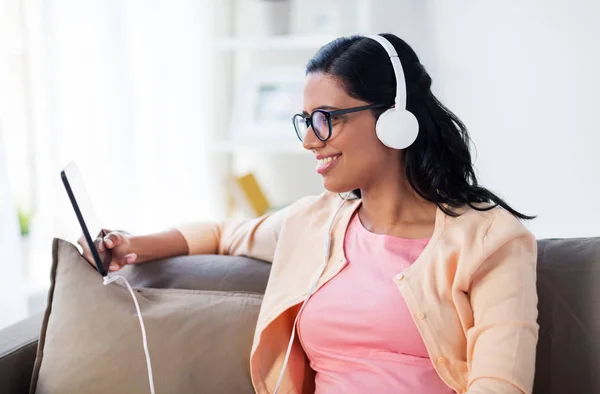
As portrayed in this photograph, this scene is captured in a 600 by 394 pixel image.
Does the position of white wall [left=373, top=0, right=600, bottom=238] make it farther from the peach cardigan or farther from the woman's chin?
the woman's chin

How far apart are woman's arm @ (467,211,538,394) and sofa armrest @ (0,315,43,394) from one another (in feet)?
2.77

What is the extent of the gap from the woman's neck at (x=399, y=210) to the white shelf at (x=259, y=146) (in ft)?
4.35

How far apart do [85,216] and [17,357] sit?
0.34 meters

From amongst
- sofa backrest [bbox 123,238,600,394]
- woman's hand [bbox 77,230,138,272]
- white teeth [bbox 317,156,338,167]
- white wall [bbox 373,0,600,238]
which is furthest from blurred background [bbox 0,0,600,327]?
white teeth [bbox 317,156,338,167]

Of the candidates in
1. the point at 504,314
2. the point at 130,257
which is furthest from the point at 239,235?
the point at 504,314

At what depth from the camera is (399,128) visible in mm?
1321

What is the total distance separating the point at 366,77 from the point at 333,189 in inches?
8.4

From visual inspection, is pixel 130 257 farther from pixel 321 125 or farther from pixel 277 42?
pixel 277 42

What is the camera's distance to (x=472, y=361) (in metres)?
1.23

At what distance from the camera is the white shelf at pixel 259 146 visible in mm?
2801

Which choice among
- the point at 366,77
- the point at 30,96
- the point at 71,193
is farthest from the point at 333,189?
the point at 30,96

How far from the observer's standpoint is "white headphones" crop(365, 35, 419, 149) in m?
1.32

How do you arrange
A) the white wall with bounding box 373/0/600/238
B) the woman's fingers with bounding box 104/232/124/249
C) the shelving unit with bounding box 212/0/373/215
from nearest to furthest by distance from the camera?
1. the woman's fingers with bounding box 104/232/124/249
2. the white wall with bounding box 373/0/600/238
3. the shelving unit with bounding box 212/0/373/215

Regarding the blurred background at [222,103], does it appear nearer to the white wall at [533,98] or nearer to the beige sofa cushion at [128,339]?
the white wall at [533,98]
